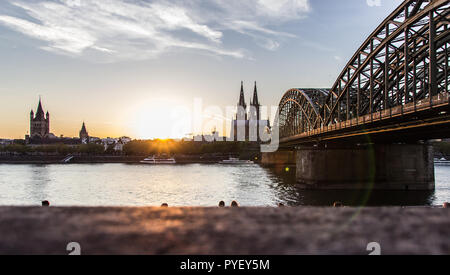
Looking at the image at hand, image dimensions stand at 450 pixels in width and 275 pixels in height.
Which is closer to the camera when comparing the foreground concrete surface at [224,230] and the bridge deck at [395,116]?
the foreground concrete surface at [224,230]

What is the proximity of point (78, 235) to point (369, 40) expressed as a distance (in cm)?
4999

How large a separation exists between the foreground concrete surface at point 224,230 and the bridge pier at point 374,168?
50.5 metres

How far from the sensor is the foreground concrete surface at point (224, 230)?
245cm

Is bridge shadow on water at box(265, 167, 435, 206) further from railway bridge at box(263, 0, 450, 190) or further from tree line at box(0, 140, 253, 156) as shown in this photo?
tree line at box(0, 140, 253, 156)

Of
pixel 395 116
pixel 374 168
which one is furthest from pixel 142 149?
pixel 395 116

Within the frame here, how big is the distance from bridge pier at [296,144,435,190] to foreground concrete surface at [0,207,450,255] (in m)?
50.5

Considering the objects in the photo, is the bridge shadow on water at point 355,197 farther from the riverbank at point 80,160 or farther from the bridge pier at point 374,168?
the riverbank at point 80,160

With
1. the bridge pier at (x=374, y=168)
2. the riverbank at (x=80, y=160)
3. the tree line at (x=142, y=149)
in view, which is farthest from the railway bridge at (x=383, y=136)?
the tree line at (x=142, y=149)

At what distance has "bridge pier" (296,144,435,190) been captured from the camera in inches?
2003

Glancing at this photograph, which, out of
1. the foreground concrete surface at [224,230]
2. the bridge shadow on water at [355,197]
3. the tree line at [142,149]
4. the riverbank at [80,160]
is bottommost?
the bridge shadow on water at [355,197]

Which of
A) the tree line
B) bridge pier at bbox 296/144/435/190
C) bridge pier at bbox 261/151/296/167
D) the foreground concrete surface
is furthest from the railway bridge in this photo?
the tree line

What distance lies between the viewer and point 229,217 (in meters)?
3.01
